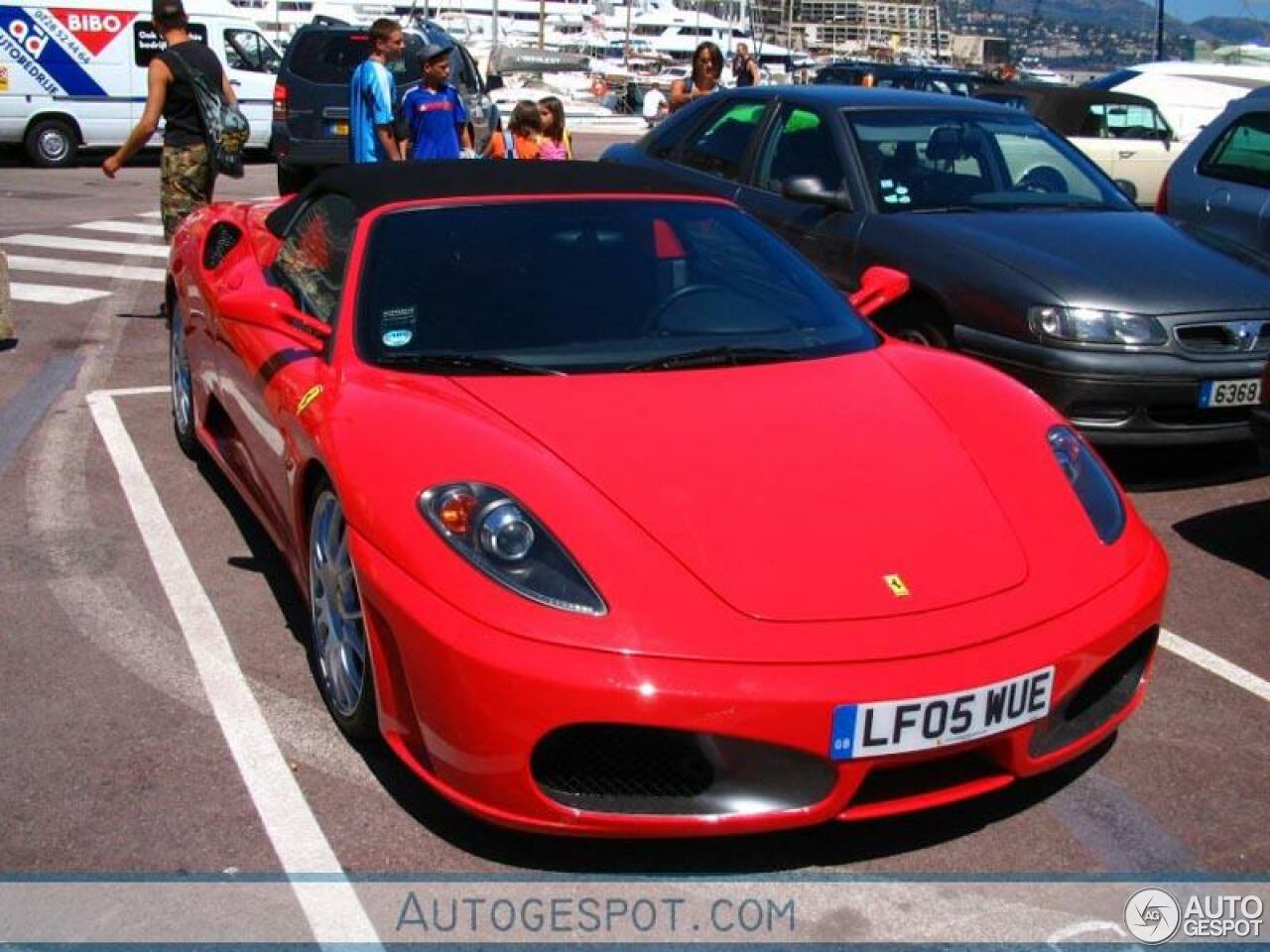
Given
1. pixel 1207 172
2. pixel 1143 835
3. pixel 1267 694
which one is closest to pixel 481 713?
pixel 1143 835

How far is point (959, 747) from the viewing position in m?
3.04

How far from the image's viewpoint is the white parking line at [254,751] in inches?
119

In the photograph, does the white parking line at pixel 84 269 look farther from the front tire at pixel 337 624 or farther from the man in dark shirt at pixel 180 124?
the front tire at pixel 337 624

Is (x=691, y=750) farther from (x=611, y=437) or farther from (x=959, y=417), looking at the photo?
(x=959, y=417)

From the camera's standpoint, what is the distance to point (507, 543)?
10.5 ft

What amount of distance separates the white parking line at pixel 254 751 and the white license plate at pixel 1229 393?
3.77 m

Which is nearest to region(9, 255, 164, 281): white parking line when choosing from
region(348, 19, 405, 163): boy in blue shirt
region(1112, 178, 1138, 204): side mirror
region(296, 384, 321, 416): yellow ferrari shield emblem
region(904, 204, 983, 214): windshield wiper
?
region(348, 19, 405, 163): boy in blue shirt

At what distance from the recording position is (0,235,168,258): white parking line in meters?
12.0

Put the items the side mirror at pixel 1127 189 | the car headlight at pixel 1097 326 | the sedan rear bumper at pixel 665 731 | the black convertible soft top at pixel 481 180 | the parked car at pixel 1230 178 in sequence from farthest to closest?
the parked car at pixel 1230 178 → the side mirror at pixel 1127 189 → the car headlight at pixel 1097 326 → the black convertible soft top at pixel 481 180 → the sedan rear bumper at pixel 665 731

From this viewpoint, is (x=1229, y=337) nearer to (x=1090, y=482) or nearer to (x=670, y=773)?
(x=1090, y=482)

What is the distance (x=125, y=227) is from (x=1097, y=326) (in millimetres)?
9968

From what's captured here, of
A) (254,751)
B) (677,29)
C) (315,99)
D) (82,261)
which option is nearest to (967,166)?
(254,751)

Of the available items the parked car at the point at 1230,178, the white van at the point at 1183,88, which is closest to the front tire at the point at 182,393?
the parked car at the point at 1230,178

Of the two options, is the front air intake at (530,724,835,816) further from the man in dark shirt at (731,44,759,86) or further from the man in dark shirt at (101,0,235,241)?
the man in dark shirt at (731,44,759,86)
